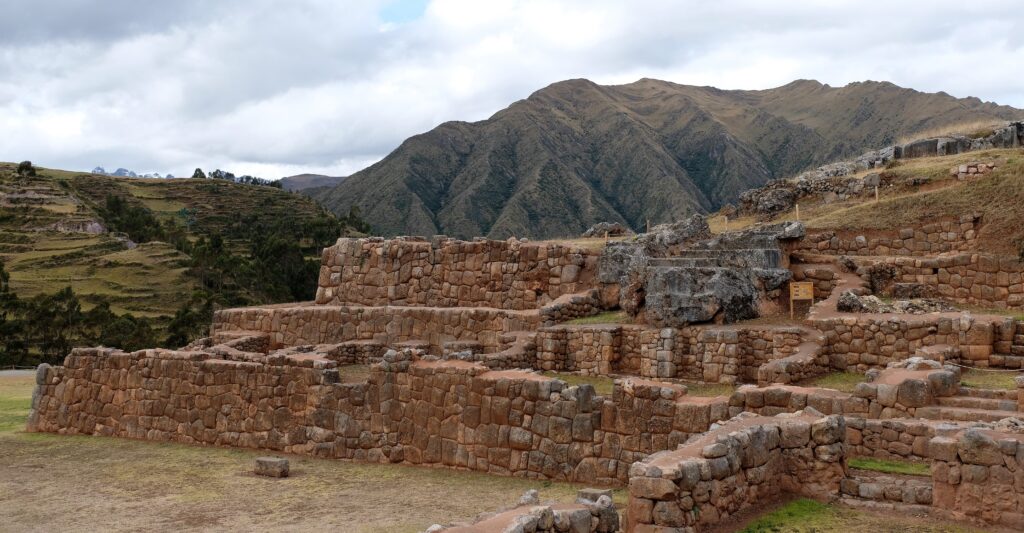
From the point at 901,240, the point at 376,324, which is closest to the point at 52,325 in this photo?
the point at 376,324

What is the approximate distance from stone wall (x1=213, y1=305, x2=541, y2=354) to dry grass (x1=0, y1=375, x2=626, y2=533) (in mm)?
6548

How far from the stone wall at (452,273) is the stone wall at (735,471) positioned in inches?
481

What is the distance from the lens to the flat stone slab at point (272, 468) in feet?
40.4

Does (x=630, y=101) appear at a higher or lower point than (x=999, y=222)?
higher

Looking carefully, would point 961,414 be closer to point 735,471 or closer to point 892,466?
point 892,466

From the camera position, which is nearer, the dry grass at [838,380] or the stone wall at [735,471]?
the stone wall at [735,471]

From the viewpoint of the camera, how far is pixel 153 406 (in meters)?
16.0

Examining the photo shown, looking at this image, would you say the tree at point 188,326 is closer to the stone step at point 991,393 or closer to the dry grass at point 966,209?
the dry grass at point 966,209

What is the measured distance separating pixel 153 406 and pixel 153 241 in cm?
5969

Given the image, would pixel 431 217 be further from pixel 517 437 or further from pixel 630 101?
pixel 517 437

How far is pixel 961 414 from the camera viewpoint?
10062mm

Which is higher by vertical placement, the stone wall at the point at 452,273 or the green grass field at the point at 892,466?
the stone wall at the point at 452,273

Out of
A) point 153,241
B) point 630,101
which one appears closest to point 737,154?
point 630,101

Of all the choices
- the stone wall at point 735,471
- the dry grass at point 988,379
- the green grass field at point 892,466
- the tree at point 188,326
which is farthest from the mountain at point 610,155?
the stone wall at point 735,471
